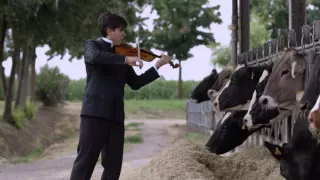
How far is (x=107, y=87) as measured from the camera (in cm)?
648

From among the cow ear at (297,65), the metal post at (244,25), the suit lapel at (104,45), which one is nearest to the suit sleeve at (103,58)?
the suit lapel at (104,45)

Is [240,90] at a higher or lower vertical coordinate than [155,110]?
higher

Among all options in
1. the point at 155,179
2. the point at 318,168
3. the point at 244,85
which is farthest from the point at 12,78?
the point at 318,168

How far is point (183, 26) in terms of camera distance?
40.0 metres

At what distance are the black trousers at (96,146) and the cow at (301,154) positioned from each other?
1.61 metres

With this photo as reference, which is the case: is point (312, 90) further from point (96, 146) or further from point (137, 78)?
point (96, 146)

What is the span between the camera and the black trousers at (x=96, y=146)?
6.40 m

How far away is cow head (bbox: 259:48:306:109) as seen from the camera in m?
7.62

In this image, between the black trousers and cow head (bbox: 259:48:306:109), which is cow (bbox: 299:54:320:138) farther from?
the black trousers

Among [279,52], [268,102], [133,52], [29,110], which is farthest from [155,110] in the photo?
[133,52]

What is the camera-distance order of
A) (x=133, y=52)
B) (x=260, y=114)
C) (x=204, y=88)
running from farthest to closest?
(x=204, y=88), (x=260, y=114), (x=133, y=52)

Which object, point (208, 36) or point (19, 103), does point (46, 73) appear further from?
point (19, 103)

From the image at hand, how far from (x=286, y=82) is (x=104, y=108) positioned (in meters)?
2.51

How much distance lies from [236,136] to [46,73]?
27955 mm
